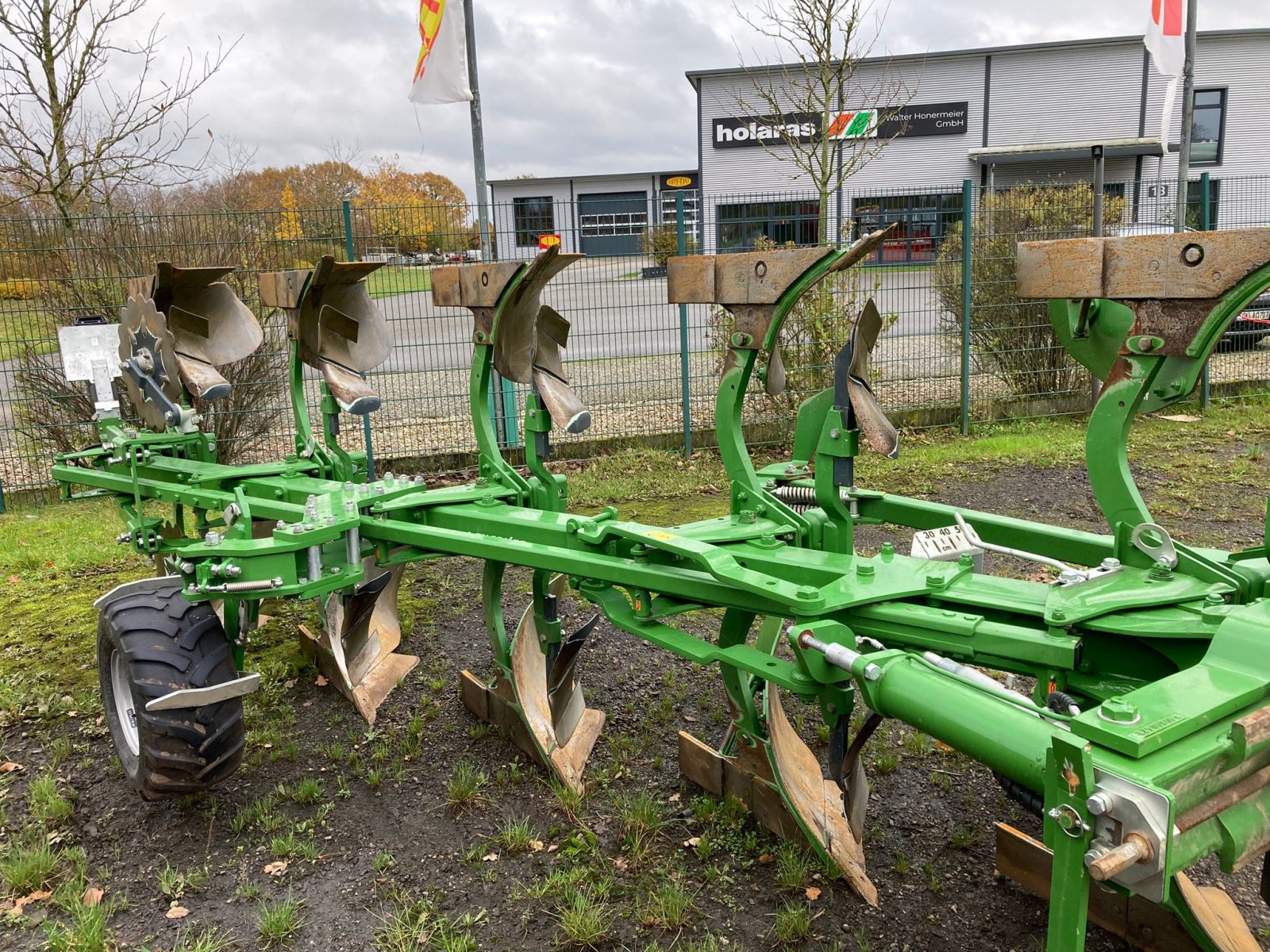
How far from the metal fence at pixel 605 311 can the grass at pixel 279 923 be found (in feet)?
15.4

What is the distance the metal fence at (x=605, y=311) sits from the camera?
323 inches

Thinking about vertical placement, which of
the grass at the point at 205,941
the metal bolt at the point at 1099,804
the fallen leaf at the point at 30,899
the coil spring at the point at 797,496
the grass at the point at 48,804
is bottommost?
the grass at the point at 205,941

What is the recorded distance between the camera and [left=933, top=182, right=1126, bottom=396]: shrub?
31.5 ft

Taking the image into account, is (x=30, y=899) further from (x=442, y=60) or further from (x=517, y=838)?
(x=442, y=60)

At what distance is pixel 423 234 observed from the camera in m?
8.23

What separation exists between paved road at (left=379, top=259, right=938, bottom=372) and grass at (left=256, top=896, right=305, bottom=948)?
554cm

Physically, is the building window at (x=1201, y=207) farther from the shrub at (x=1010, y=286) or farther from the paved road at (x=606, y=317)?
the paved road at (x=606, y=317)

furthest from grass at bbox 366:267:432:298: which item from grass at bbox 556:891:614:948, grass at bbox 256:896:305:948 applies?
grass at bbox 556:891:614:948

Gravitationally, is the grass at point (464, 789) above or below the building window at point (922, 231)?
below

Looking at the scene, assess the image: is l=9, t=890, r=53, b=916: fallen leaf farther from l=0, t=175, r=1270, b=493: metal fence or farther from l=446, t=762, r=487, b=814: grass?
l=0, t=175, r=1270, b=493: metal fence

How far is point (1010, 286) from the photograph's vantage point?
9.64 m

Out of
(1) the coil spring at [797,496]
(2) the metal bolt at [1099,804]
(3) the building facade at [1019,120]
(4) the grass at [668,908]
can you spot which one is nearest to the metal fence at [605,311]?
(1) the coil spring at [797,496]

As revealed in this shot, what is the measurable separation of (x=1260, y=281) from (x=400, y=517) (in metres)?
2.92

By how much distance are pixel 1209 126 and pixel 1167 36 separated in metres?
20.8
